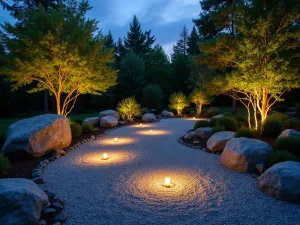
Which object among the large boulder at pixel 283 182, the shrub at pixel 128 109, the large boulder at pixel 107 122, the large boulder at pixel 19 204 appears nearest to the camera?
the large boulder at pixel 19 204

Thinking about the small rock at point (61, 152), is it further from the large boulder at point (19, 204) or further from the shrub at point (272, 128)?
the shrub at point (272, 128)

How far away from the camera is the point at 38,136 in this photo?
600cm

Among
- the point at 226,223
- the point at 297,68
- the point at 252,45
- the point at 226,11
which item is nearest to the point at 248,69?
the point at 252,45

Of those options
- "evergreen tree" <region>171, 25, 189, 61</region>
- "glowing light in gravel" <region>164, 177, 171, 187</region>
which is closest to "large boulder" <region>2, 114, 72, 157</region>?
"glowing light in gravel" <region>164, 177, 171, 187</region>

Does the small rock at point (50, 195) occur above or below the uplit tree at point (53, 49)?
below

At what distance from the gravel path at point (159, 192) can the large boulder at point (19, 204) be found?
48cm

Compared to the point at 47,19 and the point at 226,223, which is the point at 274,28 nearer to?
the point at 226,223

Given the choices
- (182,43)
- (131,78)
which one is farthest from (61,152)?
(182,43)

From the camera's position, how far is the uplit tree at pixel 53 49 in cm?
826

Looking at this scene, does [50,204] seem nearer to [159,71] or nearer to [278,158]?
[278,158]

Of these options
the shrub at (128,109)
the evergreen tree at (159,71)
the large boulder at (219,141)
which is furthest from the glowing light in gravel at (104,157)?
the evergreen tree at (159,71)

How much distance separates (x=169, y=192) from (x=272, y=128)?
539 cm

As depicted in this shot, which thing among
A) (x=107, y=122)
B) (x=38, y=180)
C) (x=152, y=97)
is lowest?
(x=38, y=180)

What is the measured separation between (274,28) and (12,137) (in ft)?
31.8
